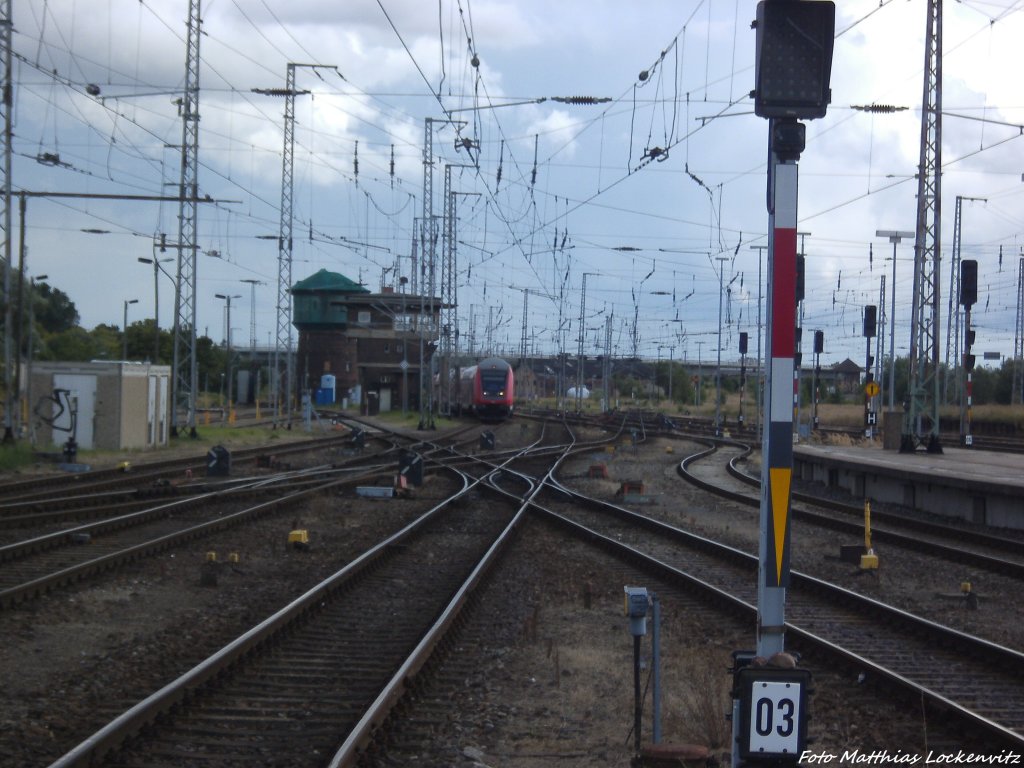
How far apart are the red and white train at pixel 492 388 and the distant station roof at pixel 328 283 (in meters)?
25.4

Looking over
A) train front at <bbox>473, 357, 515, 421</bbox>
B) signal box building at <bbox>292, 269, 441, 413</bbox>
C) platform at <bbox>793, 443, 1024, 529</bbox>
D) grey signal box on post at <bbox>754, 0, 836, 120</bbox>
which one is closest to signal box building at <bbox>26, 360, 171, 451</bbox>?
platform at <bbox>793, 443, 1024, 529</bbox>

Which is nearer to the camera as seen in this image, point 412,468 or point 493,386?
point 412,468

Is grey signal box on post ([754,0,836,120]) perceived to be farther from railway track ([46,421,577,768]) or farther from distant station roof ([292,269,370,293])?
distant station roof ([292,269,370,293])

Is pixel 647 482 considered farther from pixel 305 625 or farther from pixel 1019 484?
pixel 305 625

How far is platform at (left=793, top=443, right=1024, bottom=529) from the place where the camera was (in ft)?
70.8

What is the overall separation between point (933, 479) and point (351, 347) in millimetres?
69150

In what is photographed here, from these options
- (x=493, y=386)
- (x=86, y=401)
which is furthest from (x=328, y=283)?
(x=86, y=401)

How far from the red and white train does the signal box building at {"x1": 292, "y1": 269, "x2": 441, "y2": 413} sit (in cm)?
1700

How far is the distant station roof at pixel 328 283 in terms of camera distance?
90938 millimetres

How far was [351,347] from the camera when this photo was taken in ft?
292

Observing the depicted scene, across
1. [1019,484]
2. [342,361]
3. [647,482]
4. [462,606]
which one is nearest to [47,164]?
[647,482]

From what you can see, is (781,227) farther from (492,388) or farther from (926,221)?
(492,388)

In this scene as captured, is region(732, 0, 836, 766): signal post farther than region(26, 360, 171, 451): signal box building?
No

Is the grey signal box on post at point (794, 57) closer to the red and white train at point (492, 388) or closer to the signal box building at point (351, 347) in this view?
the red and white train at point (492, 388)
